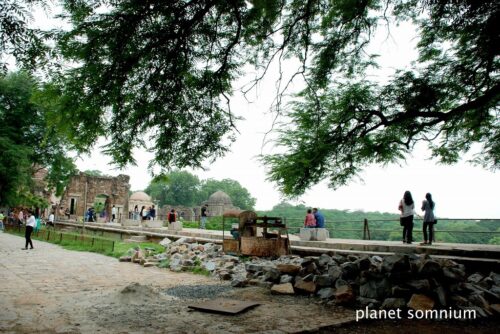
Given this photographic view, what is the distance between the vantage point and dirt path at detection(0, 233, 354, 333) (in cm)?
450

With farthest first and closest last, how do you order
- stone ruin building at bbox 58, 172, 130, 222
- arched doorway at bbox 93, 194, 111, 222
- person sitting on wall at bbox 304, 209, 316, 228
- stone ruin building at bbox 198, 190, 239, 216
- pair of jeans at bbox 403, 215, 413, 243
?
1. stone ruin building at bbox 198, 190, 239, 216
2. stone ruin building at bbox 58, 172, 130, 222
3. arched doorway at bbox 93, 194, 111, 222
4. person sitting on wall at bbox 304, 209, 316, 228
5. pair of jeans at bbox 403, 215, 413, 243

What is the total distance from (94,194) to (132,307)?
127 feet

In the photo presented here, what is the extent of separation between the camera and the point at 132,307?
5.54m

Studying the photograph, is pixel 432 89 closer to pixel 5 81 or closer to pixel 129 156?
pixel 129 156

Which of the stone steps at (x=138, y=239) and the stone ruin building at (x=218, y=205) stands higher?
the stone ruin building at (x=218, y=205)

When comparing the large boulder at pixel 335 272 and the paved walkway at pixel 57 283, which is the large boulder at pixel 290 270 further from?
the paved walkway at pixel 57 283

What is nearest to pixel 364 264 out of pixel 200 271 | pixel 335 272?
pixel 335 272

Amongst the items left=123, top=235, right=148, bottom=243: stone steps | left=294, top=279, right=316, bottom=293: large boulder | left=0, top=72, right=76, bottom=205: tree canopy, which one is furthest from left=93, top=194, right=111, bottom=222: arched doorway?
left=294, top=279, right=316, bottom=293: large boulder

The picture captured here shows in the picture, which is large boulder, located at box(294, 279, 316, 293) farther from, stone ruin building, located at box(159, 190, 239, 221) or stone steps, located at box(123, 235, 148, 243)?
stone ruin building, located at box(159, 190, 239, 221)

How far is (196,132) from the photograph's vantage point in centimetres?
586

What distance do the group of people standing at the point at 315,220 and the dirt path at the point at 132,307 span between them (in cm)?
672

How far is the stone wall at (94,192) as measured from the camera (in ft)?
128

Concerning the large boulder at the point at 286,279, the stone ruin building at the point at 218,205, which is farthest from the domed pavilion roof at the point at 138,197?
the large boulder at the point at 286,279

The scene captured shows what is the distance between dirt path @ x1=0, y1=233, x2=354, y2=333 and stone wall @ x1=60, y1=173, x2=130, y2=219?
3173 cm
